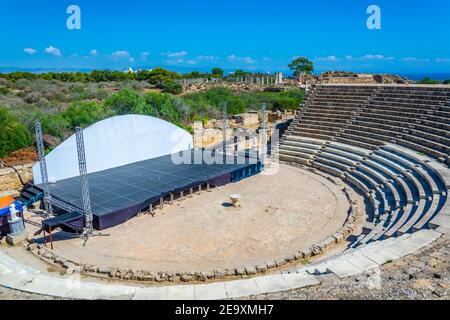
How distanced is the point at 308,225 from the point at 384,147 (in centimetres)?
747

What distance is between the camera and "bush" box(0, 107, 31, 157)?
16.4 m

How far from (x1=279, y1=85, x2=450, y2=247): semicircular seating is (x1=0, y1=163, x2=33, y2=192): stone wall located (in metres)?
12.4

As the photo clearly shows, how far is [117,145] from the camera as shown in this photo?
1570cm

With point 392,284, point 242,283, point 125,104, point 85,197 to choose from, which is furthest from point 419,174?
point 125,104

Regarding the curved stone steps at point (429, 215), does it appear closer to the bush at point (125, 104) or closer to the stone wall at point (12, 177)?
the stone wall at point (12, 177)

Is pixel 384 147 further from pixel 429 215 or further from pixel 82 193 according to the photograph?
pixel 82 193

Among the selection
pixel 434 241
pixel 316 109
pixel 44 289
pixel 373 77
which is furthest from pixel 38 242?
pixel 373 77

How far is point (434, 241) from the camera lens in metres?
7.82

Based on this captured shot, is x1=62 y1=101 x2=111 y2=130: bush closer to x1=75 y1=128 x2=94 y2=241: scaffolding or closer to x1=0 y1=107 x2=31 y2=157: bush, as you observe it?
x1=0 y1=107 x2=31 y2=157: bush

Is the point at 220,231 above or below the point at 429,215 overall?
below

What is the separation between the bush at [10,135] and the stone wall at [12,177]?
6.91 ft

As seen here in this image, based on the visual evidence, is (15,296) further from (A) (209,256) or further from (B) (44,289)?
(A) (209,256)

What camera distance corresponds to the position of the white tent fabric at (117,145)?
13961mm

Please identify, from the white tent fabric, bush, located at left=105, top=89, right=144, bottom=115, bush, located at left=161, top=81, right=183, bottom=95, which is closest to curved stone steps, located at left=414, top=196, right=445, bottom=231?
the white tent fabric
